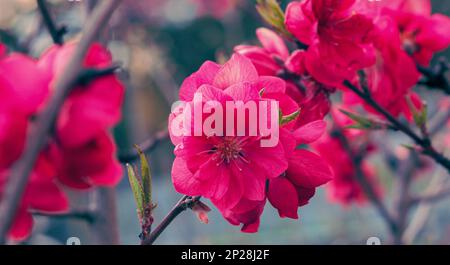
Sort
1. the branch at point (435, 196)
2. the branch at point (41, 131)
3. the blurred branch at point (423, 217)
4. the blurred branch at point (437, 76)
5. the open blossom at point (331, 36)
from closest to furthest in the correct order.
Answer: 1. the branch at point (41, 131)
2. the open blossom at point (331, 36)
3. the blurred branch at point (437, 76)
4. the branch at point (435, 196)
5. the blurred branch at point (423, 217)

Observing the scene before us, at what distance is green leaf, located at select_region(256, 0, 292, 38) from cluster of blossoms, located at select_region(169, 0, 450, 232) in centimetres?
1

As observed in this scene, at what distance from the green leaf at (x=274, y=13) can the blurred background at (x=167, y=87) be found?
4.9 inches

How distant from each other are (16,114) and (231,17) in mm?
1870

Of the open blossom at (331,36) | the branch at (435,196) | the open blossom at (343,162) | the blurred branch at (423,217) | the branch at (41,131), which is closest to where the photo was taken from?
the branch at (41,131)

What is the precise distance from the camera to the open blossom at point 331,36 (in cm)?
53

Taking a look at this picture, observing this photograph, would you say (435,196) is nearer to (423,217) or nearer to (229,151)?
(423,217)

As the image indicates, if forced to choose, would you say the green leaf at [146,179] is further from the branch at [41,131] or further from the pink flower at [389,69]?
the pink flower at [389,69]

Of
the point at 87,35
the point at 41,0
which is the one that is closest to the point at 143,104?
the point at 41,0

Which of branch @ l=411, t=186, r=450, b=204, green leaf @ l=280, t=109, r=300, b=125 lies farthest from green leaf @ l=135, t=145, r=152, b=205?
branch @ l=411, t=186, r=450, b=204

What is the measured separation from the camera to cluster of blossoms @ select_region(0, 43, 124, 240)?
1.20 feet

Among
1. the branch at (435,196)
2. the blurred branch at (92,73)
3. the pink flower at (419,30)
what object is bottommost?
the blurred branch at (92,73)

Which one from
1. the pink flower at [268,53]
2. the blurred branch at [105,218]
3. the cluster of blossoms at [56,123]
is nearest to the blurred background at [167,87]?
the blurred branch at [105,218]

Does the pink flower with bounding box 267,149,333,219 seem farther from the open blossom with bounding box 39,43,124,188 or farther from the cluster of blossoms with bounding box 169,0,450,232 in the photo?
the open blossom with bounding box 39,43,124,188

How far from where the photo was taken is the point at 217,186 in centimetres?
45
